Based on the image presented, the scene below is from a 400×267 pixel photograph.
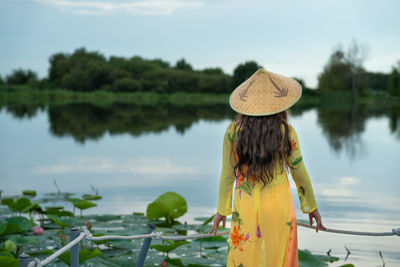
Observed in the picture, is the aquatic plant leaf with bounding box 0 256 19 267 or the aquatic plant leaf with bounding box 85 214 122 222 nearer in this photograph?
the aquatic plant leaf with bounding box 0 256 19 267

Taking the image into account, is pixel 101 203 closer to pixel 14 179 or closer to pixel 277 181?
pixel 14 179

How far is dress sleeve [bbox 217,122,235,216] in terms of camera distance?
1.85 metres

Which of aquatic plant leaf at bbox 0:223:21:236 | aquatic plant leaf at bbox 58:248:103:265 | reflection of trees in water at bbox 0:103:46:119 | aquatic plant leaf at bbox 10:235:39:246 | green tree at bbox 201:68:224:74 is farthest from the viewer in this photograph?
green tree at bbox 201:68:224:74

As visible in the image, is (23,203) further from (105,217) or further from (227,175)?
(227,175)

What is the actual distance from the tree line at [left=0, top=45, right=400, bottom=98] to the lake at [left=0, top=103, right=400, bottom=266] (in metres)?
22.7

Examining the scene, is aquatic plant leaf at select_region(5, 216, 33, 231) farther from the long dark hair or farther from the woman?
the long dark hair

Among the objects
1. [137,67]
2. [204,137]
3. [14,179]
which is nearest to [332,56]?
[137,67]

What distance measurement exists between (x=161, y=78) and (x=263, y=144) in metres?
38.5

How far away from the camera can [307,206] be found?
190 cm

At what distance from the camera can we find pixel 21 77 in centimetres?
→ 3897

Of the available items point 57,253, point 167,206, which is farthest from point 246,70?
point 57,253

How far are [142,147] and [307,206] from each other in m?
8.61

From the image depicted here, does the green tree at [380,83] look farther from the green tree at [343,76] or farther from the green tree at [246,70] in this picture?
the green tree at [246,70]

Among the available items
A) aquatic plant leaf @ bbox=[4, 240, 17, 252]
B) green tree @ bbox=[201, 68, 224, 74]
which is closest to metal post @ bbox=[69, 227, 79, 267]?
aquatic plant leaf @ bbox=[4, 240, 17, 252]
